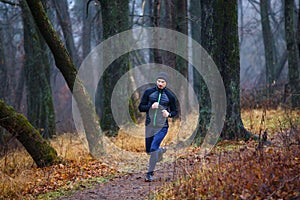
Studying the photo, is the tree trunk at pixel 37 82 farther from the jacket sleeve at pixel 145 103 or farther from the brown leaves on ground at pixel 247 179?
the brown leaves on ground at pixel 247 179

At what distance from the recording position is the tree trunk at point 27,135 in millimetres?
→ 8109

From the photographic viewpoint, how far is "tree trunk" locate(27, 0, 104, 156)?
8.34m

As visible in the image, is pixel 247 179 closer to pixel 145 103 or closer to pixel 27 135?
pixel 145 103

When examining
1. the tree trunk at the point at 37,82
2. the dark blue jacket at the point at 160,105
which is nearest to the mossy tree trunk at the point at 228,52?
the dark blue jacket at the point at 160,105

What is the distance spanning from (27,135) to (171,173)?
10.9 feet

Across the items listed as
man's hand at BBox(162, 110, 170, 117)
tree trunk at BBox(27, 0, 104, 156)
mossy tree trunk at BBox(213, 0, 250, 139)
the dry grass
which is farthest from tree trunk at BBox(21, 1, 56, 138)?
man's hand at BBox(162, 110, 170, 117)

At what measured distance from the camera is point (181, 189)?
5855 millimetres

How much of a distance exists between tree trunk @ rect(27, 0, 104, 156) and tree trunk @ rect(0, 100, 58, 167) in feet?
3.37

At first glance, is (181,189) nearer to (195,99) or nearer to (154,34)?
(154,34)

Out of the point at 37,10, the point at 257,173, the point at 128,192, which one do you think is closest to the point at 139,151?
the point at 128,192

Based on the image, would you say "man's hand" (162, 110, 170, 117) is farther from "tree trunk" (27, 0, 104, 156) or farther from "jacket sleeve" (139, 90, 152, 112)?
"tree trunk" (27, 0, 104, 156)

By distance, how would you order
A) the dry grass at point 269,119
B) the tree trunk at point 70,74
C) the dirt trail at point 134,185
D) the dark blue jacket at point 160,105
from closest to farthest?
the dirt trail at point 134,185
the dark blue jacket at point 160,105
the tree trunk at point 70,74
the dry grass at point 269,119

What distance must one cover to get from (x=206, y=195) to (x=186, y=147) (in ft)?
13.1

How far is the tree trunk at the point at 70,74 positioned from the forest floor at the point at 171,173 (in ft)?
1.64
